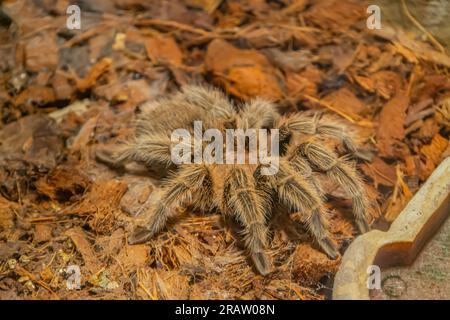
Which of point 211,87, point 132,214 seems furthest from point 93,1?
point 132,214

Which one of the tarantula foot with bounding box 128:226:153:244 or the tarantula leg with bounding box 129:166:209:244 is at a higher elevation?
the tarantula leg with bounding box 129:166:209:244

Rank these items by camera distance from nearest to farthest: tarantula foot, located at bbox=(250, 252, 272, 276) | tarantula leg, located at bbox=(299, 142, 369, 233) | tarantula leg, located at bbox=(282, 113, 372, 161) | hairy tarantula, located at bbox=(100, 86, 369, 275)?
tarantula foot, located at bbox=(250, 252, 272, 276), hairy tarantula, located at bbox=(100, 86, 369, 275), tarantula leg, located at bbox=(299, 142, 369, 233), tarantula leg, located at bbox=(282, 113, 372, 161)

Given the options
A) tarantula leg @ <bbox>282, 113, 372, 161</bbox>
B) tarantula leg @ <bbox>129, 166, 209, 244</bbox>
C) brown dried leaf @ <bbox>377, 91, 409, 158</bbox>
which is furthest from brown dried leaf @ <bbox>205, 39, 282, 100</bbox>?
tarantula leg @ <bbox>129, 166, 209, 244</bbox>

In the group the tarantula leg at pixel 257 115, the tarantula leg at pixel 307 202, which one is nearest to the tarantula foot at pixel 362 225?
the tarantula leg at pixel 307 202

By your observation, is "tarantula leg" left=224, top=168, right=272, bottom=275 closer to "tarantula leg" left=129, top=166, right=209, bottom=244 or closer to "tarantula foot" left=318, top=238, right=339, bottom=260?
"tarantula leg" left=129, top=166, right=209, bottom=244

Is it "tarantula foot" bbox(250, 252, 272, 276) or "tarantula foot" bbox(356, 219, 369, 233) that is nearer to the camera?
"tarantula foot" bbox(250, 252, 272, 276)

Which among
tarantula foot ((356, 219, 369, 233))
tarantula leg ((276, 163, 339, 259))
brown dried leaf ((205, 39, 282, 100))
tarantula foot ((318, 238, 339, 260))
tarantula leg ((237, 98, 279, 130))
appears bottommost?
tarantula foot ((318, 238, 339, 260))

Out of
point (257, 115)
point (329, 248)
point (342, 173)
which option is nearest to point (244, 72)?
point (257, 115)

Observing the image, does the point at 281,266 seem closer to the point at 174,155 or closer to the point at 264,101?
the point at 174,155

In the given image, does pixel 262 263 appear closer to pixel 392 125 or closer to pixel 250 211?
pixel 250 211
